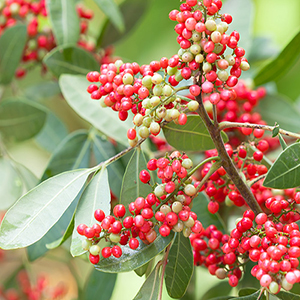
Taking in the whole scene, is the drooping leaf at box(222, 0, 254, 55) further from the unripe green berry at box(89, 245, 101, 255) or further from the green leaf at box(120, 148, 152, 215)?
the unripe green berry at box(89, 245, 101, 255)

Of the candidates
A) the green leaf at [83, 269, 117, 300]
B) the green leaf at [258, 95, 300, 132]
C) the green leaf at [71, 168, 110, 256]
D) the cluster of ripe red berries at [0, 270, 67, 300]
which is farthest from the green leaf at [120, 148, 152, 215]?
the cluster of ripe red berries at [0, 270, 67, 300]

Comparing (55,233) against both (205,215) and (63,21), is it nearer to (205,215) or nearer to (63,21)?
(205,215)

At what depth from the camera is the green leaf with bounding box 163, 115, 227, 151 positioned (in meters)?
0.57

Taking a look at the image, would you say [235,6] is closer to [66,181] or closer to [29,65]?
[29,65]

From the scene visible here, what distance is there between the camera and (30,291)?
1.12m

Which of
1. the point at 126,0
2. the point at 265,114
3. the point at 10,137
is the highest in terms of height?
the point at 126,0

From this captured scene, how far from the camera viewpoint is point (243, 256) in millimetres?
538

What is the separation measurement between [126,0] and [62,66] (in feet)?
1.30

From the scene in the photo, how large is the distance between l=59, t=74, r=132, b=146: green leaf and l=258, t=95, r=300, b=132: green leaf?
14.1 inches

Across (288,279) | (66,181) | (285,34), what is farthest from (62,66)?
(285,34)

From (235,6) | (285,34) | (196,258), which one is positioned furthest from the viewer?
(285,34)

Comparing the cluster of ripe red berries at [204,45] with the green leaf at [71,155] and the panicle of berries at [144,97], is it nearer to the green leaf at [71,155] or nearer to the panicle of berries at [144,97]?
the panicle of berries at [144,97]

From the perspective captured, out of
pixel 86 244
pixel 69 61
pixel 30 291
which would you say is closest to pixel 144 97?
pixel 86 244

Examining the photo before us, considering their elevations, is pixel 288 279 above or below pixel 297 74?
above
